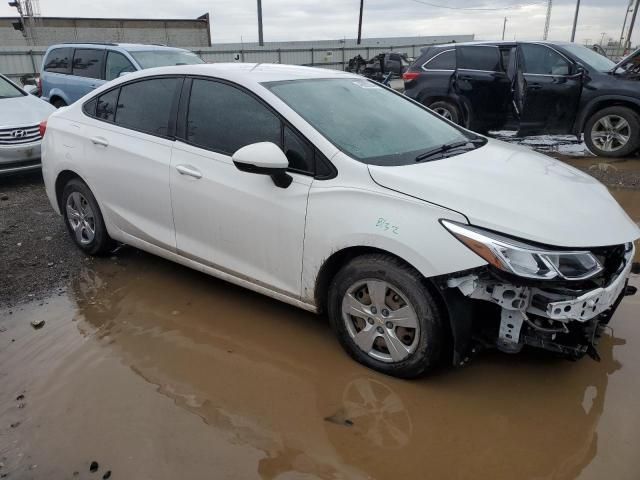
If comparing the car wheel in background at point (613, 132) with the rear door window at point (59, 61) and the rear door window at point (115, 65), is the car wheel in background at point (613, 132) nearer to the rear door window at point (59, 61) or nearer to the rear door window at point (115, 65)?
the rear door window at point (115, 65)

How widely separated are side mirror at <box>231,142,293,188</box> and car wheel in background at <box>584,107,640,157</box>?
6.80m

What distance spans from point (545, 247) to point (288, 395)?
5.00 ft

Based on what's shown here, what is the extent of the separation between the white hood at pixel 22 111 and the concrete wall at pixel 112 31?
32.7 m

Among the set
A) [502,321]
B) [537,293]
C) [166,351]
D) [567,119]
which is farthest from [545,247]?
[567,119]

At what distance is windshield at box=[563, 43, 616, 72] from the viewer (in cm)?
828

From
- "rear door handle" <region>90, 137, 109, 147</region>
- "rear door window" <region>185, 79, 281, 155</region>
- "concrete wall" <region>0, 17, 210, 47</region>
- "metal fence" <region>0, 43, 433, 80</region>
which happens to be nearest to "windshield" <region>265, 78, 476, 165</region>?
"rear door window" <region>185, 79, 281, 155</region>

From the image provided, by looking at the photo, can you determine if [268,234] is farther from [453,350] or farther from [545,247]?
[545,247]

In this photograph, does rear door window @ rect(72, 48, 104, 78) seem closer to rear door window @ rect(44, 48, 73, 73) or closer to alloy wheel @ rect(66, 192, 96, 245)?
rear door window @ rect(44, 48, 73, 73)

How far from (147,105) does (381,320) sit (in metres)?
2.48

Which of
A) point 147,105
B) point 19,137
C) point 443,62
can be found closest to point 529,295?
point 147,105

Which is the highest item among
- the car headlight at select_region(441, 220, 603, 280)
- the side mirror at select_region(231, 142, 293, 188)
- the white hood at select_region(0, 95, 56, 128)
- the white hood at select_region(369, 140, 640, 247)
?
the side mirror at select_region(231, 142, 293, 188)

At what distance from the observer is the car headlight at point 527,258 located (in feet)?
8.12

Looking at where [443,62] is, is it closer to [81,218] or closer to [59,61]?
[81,218]

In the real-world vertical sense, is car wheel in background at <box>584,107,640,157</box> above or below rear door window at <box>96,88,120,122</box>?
below
